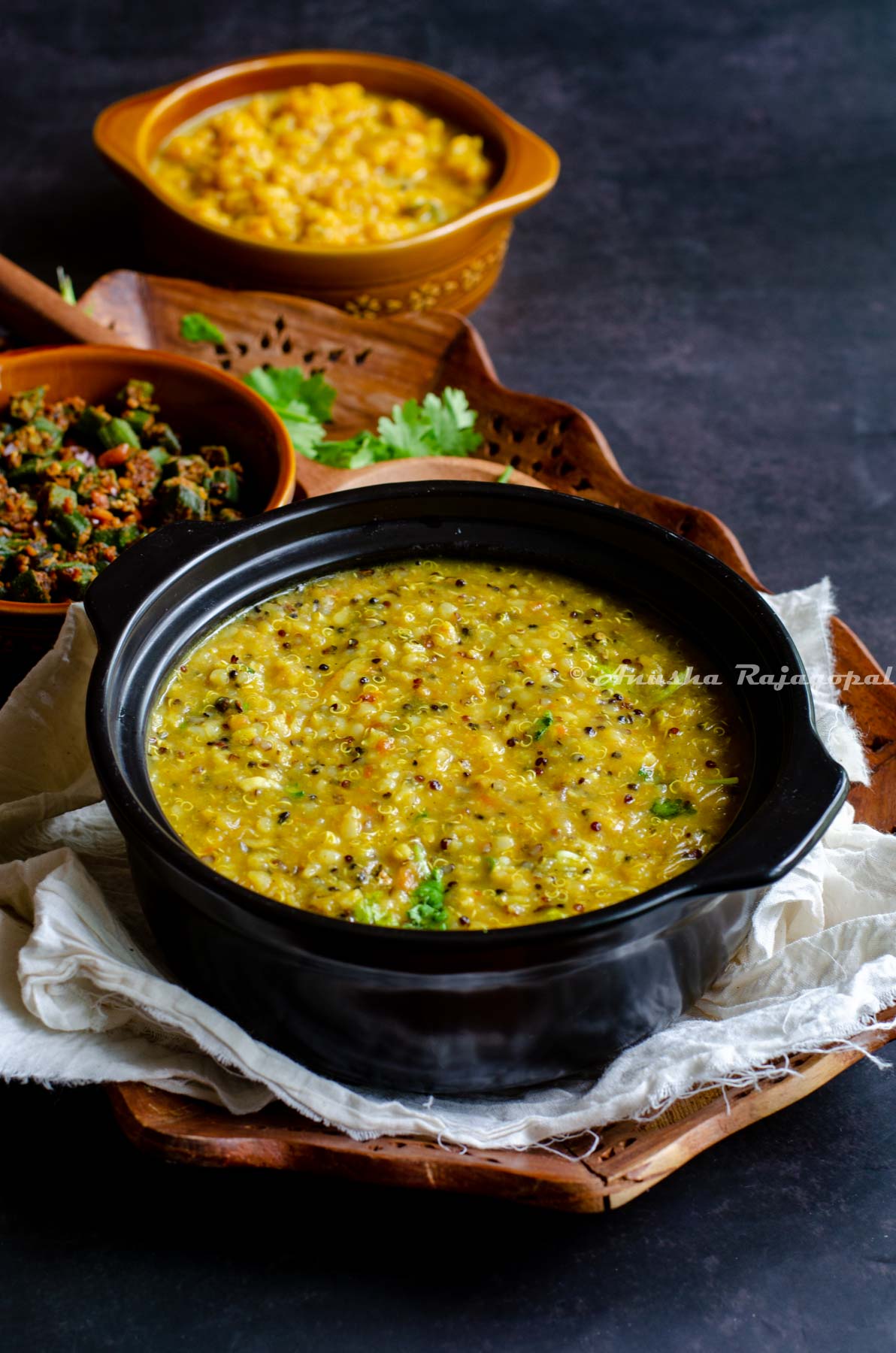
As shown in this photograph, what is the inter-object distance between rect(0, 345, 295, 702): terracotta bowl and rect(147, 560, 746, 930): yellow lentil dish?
2.61 ft

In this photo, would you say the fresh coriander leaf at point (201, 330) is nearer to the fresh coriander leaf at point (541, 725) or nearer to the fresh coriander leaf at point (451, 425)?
the fresh coriander leaf at point (451, 425)

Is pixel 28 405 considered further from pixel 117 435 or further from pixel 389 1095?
pixel 389 1095

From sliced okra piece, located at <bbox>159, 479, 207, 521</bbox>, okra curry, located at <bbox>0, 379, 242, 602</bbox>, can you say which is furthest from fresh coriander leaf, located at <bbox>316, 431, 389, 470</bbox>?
sliced okra piece, located at <bbox>159, 479, 207, 521</bbox>

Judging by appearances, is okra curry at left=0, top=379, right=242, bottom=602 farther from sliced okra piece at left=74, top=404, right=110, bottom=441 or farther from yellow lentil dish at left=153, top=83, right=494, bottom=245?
yellow lentil dish at left=153, top=83, right=494, bottom=245

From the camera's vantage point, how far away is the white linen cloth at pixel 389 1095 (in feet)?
7.92

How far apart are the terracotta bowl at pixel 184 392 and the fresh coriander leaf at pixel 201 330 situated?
0.42m

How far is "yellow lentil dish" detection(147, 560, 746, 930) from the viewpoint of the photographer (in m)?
2.46

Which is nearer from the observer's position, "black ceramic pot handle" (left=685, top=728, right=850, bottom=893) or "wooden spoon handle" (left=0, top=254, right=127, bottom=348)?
"black ceramic pot handle" (left=685, top=728, right=850, bottom=893)

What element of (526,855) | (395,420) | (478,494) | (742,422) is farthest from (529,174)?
(526,855)

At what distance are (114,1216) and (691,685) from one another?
1.47 metres

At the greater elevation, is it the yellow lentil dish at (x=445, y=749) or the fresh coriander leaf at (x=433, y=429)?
the yellow lentil dish at (x=445, y=749)

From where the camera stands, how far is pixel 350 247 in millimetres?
4496

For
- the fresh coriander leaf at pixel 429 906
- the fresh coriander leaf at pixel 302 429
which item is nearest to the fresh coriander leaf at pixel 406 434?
the fresh coriander leaf at pixel 302 429

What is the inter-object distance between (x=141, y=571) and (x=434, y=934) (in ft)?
3.44
